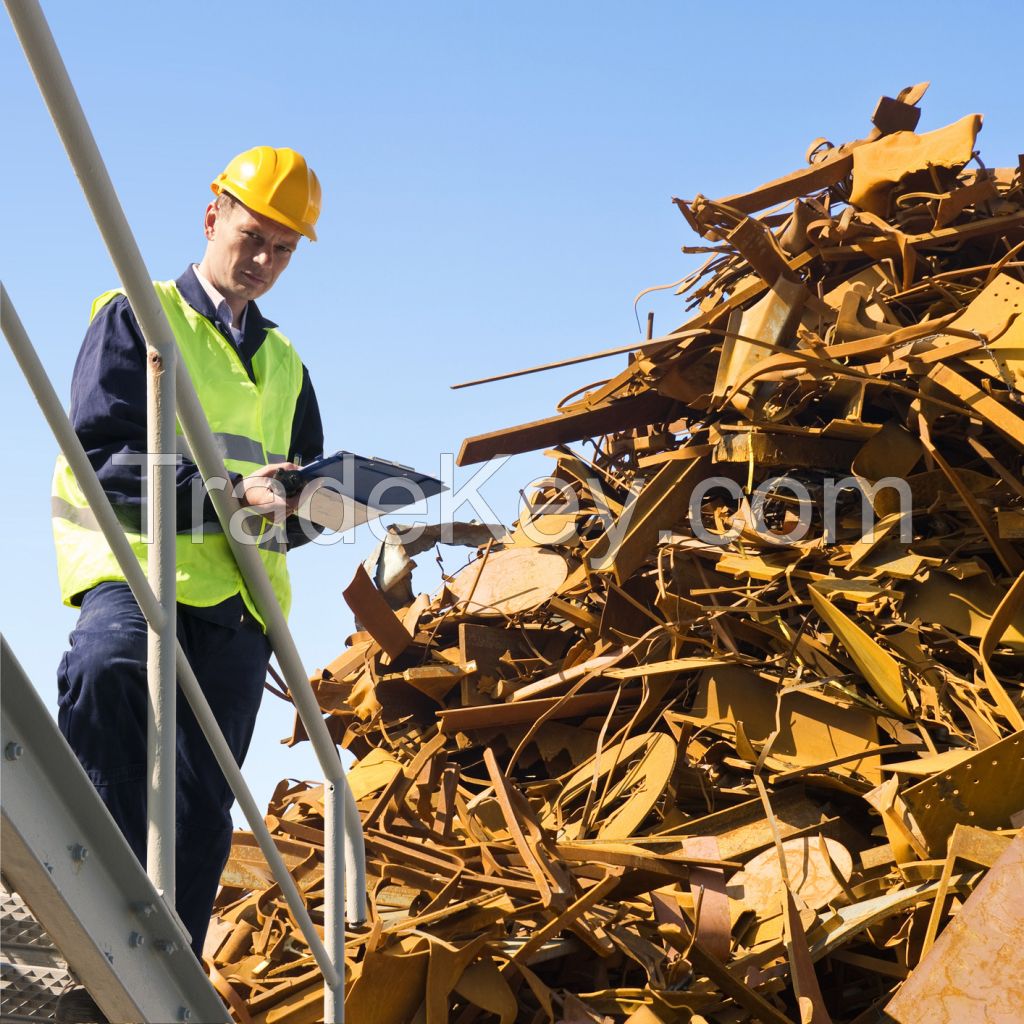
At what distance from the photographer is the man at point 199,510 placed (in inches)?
106

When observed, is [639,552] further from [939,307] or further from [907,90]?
[907,90]

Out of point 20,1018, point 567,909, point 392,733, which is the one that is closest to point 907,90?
point 392,733

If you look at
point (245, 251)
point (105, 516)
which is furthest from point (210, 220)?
point (105, 516)

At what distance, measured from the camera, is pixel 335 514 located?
275 centimetres

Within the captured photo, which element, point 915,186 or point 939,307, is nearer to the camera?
point 939,307

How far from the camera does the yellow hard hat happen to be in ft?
10.4

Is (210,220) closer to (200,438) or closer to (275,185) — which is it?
(275,185)

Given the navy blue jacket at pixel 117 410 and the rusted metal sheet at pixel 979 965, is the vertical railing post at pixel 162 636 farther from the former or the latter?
the rusted metal sheet at pixel 979 965

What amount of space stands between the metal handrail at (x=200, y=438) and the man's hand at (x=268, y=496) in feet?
0.60

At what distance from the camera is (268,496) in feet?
8.91

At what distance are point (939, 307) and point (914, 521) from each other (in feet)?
3.12

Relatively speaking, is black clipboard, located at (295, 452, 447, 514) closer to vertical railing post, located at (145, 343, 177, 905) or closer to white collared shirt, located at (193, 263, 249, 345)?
vertical railing post, located at (145, 343, 177, 905)

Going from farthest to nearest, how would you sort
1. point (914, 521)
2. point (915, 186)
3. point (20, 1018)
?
point (915, 186) → point (914, 521) → point (20, 1018)

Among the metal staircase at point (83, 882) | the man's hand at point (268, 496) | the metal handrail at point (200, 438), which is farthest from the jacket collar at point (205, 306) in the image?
the metal staircase at point (83, 882)
